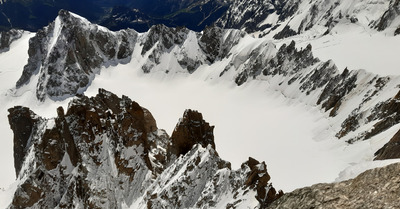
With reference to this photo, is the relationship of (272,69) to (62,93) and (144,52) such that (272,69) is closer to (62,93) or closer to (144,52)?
(144,52)

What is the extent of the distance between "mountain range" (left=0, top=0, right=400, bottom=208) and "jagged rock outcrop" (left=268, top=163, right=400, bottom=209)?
0.16ft

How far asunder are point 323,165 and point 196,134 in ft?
71.1

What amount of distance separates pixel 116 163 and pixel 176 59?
106 meters

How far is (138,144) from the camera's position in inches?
2179

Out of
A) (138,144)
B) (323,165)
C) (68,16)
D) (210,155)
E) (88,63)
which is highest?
(68,16)

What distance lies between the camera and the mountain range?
38906 millimetres

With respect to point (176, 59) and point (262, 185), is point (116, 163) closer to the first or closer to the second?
point (262, 185)

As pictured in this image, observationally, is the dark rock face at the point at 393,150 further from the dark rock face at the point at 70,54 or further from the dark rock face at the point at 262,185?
the dark rock face at the point at 70,54

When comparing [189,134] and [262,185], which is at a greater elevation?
[189,134]

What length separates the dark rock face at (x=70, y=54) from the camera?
487 ft

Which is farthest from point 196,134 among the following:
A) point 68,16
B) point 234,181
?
point 68,16

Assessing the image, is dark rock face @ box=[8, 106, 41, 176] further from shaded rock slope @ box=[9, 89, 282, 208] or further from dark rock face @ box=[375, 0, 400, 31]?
dark rock face @ box=[375, 0, 400, 31]

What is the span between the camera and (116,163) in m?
53.7

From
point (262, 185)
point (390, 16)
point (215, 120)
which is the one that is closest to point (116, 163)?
point (262, 185)
